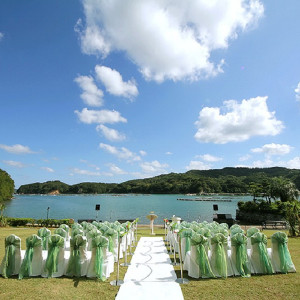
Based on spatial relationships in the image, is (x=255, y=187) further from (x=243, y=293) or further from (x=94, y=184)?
(x=94, y=184)

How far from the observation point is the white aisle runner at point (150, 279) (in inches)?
190

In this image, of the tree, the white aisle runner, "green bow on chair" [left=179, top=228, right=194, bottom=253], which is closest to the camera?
the white aisle runner

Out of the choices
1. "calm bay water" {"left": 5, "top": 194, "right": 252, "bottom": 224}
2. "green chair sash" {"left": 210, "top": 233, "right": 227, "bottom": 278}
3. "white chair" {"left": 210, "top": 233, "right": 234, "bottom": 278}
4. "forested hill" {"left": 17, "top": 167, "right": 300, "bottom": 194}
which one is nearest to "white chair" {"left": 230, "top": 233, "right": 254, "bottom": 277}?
"white chair" {"left": 210, "top": 233, "right": 234, "bottom": 278}

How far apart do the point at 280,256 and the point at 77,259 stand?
5.65m

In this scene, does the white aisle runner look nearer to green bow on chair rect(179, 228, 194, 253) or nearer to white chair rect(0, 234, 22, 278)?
green bow on chair rect(179, 228, 194, 253)

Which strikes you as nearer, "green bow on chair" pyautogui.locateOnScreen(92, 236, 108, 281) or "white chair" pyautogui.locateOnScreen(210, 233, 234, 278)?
"green bow on chair" pyautogui.locateOnScreen(92, 236, 108, 281)

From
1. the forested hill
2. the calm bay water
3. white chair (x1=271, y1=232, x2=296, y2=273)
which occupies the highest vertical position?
the forested hill

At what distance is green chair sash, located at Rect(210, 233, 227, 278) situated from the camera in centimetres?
612

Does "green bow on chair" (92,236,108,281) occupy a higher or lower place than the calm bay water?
higher

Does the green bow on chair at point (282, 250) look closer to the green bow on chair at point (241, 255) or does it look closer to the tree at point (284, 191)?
the green bow on chair at point (241, 255)

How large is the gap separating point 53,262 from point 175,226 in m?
4.99

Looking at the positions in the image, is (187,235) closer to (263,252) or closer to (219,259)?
(219,259)

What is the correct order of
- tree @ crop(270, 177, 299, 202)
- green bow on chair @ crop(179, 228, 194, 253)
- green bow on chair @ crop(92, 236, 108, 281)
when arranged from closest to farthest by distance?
1. green bow on chair @ crop(92, 236, 108, 281)
2. green bow on chair @ crop(179, 228, 194, 253)
3. tree @ crop(270, 177, 299, 202)

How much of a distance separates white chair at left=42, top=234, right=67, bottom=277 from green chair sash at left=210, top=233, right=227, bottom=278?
4127 millimetres
